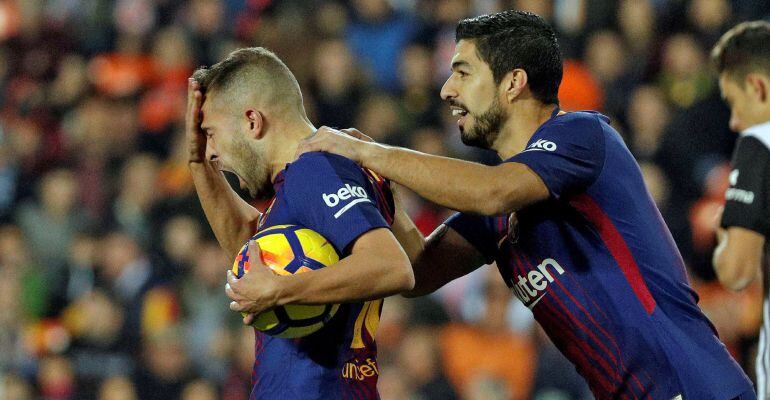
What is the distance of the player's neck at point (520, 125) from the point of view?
13.3 feet

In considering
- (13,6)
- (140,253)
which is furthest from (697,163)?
(13,6)

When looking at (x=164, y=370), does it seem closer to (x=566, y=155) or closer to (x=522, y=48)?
(x=522, y=48)

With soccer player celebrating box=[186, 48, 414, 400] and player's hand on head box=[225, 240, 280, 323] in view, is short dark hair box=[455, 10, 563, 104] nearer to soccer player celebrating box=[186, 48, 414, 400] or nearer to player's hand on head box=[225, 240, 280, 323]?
soccer player celebrating box=[186, 48, 414, 400]

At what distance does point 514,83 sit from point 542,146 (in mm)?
326

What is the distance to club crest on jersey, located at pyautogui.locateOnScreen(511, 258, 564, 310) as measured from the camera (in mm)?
3898

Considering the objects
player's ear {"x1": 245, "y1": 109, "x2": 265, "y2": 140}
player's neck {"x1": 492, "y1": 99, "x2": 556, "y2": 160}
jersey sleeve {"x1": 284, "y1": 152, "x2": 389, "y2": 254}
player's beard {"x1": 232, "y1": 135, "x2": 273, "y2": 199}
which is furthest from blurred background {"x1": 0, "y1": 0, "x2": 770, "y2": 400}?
jersey sleeve {"x1": 284, "y1": 152, "x2": 389, "y2": 254}

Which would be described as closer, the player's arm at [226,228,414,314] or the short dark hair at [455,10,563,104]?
the player's arm at [226,228,414,314]

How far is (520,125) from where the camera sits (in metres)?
4.05

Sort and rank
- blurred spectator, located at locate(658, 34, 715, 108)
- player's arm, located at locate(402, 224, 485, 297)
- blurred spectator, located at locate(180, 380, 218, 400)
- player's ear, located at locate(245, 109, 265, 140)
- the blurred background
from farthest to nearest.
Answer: blurred spectator, located at locate(180, 380, 218, 400) → blurred spectator, located at locate(658, 34, 715, 108) → the blurred background → player's arm, located at locate(402, 224, 485, 297) → player's ear, located at locate(245, 109, 265, 140)

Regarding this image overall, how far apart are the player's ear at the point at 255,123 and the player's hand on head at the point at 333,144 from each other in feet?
0.58

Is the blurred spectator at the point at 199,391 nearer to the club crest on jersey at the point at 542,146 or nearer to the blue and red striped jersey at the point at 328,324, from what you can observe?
the blue and red striped jersey at the point at 328,324

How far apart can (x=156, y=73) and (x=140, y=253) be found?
240 centimetres

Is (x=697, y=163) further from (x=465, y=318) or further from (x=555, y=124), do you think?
(x=555, y=124)

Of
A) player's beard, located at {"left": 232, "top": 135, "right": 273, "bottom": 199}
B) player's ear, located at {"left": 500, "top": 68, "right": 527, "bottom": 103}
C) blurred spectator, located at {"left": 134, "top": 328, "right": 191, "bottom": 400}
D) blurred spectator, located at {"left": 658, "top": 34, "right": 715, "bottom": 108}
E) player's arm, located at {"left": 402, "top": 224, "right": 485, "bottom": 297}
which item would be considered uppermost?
player's ear, located at {"left": 500, "top": 68, "right": 527, "bottom": 103}
